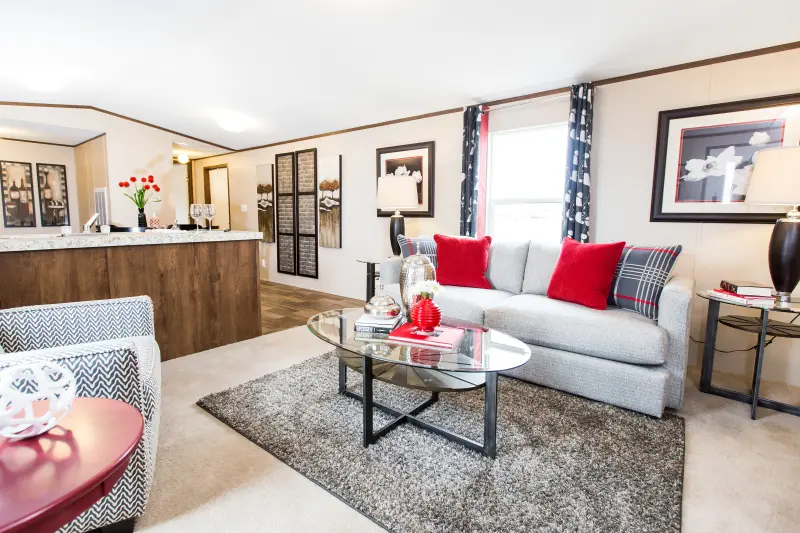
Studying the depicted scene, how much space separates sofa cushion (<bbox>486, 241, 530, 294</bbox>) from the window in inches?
19.1

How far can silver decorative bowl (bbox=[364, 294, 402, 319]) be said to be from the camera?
7.01ft

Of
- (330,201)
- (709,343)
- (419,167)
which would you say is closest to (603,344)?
(709,343)

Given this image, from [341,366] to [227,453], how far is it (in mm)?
770

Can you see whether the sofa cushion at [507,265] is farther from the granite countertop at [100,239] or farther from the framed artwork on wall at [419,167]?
the granite countertop at [100,239]

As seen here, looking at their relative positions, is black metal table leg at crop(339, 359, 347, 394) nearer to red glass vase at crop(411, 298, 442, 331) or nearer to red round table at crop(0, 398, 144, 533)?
red glass vase at crop(411, 298, 442, 331)

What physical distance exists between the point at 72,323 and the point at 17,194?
620 centimetres

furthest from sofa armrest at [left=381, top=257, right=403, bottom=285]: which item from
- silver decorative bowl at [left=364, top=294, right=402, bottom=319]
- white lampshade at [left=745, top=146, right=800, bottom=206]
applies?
white lampshade at [left=745, top=146, right=800, bottom=206]

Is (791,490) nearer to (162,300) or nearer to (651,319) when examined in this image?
(651,319)

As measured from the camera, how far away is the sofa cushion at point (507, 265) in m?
3.28

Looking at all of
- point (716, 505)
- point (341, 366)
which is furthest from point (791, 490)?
point (341, 366)

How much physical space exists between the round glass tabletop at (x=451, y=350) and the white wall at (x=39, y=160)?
21.7 ft

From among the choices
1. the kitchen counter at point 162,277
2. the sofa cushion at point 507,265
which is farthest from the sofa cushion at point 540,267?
the kitchen counter at point 162,277

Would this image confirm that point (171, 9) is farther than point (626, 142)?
No

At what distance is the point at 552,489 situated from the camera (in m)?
1.61
